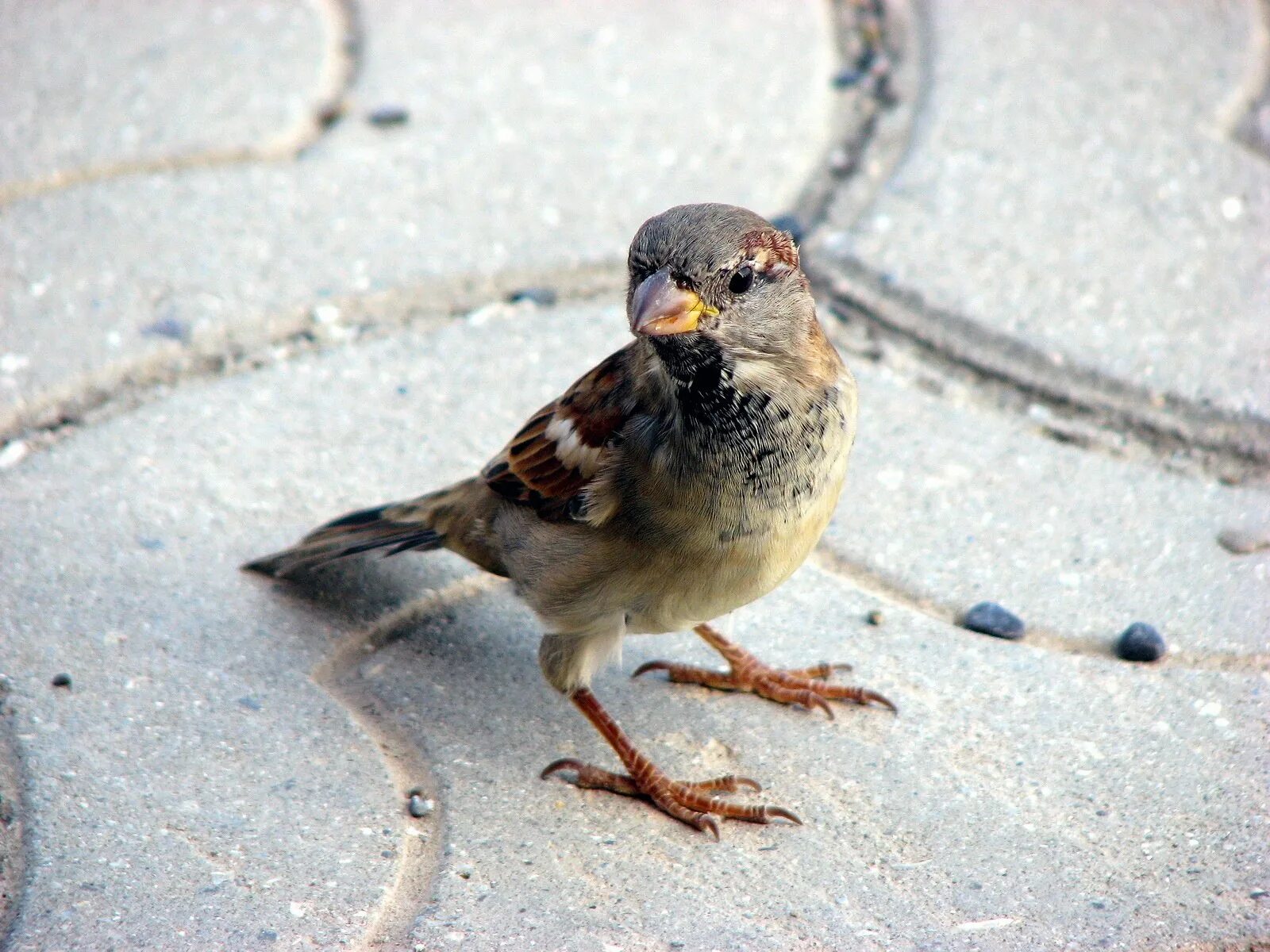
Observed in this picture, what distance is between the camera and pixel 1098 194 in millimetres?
4234

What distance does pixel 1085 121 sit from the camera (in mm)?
4484

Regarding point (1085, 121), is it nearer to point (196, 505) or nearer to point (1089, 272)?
point (1089, 272)

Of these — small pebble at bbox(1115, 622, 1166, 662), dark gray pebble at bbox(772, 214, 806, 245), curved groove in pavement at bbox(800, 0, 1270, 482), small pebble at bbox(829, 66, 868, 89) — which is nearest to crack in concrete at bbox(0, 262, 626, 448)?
dark gray pebble at bbox(772, 214, 806, 245)

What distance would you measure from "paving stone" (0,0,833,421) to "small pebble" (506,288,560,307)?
3.2 inches

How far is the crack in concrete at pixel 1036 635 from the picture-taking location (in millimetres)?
2975

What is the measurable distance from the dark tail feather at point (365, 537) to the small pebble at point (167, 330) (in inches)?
33.4

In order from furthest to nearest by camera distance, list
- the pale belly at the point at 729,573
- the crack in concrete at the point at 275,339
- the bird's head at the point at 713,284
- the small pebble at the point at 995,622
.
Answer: the crack in concrete at the point at 275,339 → the small pebble at the point at 995,622 → the pale belly at the point at 729,573 → the bird's head at the point at 713,284

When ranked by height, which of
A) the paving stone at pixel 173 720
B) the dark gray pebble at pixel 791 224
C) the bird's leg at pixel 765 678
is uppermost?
the dark gray pebble at pixel 791 224

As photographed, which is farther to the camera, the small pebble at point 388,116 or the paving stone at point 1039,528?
the small pebble at point 388,116

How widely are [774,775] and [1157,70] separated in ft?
9.81

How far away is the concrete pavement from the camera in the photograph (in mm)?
2496

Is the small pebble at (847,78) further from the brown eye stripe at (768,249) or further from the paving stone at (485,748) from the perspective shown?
the brown eye stripe at (768,249)

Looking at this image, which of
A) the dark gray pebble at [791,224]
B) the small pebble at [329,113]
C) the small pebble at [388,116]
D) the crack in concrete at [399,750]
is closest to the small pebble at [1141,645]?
the crack in concrete at [399,750]

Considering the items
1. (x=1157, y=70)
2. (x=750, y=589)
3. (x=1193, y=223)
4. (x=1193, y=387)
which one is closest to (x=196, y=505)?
(x=750, y=589)
